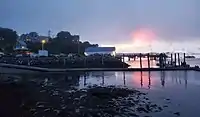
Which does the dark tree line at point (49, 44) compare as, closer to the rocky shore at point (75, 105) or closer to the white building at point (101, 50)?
the white building at point (101, 50)

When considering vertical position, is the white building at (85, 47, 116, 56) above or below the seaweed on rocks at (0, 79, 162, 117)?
above

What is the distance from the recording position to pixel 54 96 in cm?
2309

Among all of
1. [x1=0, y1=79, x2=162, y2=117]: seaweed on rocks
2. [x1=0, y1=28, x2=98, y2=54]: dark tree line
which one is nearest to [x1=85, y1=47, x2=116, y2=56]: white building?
[x1=0, y1=28, x2=98, y2=54]: dark tree line

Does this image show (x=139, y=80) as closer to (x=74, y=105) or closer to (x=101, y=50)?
(x=74, y=105)

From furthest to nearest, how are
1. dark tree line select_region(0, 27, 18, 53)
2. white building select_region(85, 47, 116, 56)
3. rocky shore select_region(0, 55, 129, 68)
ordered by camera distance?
1. white building select_region(85, 47, 116, 56)
2. dark tree line select_region(0, 27, 18, 53)
3. rocky shore select_region(0, 55, 129, 68)

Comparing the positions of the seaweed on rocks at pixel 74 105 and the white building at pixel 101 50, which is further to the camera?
the white building at pixel 101 50

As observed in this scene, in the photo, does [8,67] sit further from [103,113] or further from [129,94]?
[103,113]

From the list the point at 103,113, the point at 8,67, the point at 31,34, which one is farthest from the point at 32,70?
the point at 31,34

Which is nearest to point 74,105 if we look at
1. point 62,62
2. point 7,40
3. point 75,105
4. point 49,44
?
point 75,105

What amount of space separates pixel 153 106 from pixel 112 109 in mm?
2821

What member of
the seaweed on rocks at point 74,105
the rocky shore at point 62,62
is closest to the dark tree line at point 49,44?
the rocky shore at point 62,62

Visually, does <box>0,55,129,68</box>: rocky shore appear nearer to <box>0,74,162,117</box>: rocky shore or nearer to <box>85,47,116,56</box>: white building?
<box>0,74,162,117</box>: rocky shore

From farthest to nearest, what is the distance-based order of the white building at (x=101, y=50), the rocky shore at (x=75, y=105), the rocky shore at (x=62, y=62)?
→ the white building at (x=101, y=50)
the rocky shore at (x=62, y=62)
the rocky shore at (x=75, y=105)

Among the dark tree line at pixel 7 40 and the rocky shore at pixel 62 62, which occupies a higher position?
the dark tree line at pixel 7 40
